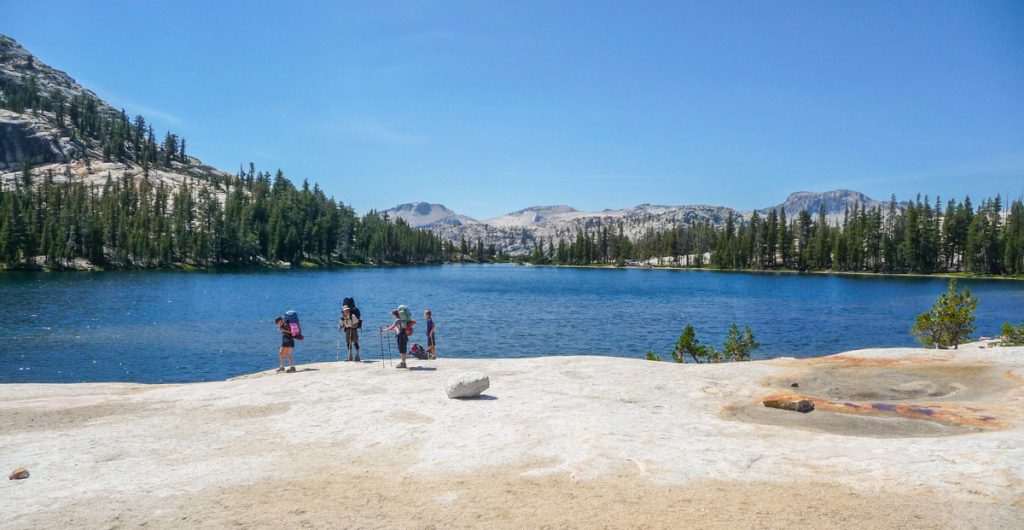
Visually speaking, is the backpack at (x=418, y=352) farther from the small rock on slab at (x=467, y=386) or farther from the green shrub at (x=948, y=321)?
the green shrub at (x=948, y=321)

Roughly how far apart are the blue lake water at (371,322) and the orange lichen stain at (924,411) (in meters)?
28.6

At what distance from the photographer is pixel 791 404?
15.7m

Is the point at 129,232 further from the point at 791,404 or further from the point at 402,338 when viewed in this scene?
the point at 791,404

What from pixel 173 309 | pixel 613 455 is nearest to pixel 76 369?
pixel 173 309

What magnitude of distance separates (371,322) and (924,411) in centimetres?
5522

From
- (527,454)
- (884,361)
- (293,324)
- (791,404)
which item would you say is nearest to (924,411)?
(791,404)

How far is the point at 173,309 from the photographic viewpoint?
69188mm

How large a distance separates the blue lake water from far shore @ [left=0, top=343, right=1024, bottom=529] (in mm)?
22948

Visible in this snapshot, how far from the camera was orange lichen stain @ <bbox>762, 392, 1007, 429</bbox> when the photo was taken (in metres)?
13.8

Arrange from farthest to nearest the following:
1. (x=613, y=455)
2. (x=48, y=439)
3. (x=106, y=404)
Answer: (x=106, y=404) < (x=48, y=439) < (x=613, y=455)

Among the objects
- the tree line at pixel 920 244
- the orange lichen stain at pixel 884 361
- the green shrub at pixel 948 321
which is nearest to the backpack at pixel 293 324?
the orange lichen stain at pixel 884 361

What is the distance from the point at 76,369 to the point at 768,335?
5532 centimetres

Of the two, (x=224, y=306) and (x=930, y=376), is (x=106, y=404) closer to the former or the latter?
(x=930, y=376)

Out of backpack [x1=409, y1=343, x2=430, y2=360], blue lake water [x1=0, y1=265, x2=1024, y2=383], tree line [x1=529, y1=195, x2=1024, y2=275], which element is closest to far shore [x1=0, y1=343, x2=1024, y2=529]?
backpack [x1=409, y1=343, x2=430, y2=360]
